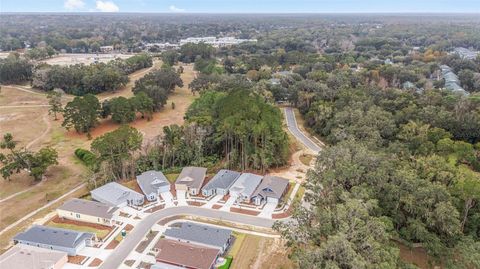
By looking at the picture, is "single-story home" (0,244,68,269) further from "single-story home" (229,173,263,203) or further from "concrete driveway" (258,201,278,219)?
"concrete driveway" (258,201,278,219)

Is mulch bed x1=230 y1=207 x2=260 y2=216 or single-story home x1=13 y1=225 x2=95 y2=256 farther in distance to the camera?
mulch bed x1=230 y1=207 x2=260 y2=216

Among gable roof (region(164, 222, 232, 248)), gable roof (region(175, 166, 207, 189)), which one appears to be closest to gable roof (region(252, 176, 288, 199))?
gable roof (region(175, 166, 207, 189))

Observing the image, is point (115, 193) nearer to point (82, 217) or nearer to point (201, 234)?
point (82, 217)

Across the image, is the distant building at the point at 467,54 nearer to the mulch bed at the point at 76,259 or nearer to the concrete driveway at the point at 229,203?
the concrete driveway at the point at 229,203

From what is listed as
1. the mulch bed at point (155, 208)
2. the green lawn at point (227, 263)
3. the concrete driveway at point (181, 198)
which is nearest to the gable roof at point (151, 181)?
the concrete driveway at point (181, 198)

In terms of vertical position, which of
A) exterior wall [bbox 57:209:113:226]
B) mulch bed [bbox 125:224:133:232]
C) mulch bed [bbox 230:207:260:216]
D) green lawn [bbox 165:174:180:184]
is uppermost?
exterior wall [bbox 57:209:113:226]
